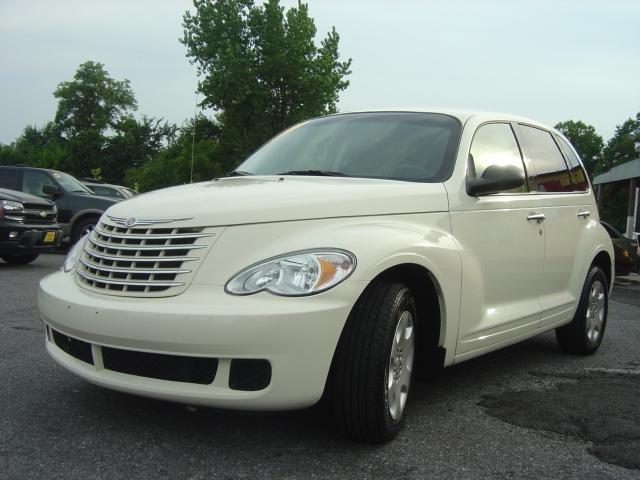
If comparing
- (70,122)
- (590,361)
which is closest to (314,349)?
(590,361)

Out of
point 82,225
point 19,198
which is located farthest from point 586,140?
point 19,198

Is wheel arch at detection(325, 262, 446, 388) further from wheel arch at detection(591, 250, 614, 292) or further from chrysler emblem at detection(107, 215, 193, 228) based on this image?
wheel arch at detection(591, 250, 614, 292)

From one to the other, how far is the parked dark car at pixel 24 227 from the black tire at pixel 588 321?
7.62 metres

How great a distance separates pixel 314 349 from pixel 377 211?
871mm

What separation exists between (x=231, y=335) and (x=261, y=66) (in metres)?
38.5

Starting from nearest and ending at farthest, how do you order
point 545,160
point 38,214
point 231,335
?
1. point 231,335
2. point 545,160
3. point 38,214

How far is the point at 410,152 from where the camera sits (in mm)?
4156

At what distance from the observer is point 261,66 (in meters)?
40.0

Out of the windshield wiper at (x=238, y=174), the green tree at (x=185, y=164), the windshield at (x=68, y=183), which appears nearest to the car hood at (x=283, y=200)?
the windshield wiper at (x=238, y=174)

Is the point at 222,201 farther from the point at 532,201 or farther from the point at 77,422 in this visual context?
the point at 532,201

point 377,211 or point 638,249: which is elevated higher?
point 377,211

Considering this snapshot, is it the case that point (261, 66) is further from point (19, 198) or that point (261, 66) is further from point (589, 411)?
point (589, 411)

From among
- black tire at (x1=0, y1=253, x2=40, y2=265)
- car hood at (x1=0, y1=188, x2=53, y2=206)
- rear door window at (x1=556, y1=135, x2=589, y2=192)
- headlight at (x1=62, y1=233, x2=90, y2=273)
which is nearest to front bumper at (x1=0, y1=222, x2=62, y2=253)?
car hood at (x1=0, y1=188, x2=53, y2=206)

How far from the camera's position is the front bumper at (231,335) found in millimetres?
2850
